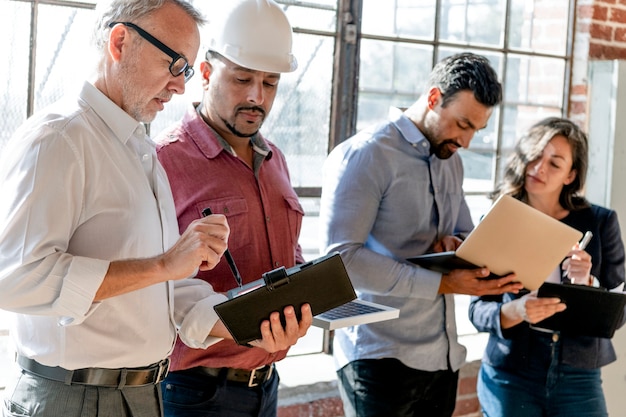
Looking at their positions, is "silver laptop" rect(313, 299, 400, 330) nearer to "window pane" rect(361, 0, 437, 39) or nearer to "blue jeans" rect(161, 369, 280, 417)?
"blue jeans" rect(161, 369, 280, 417)

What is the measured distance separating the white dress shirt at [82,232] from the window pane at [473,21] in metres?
2.15

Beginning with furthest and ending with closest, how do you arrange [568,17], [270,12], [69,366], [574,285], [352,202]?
1. [568,17]
2. [574,285]
3. [352,202]
4. [270,12]
5. [69,366]

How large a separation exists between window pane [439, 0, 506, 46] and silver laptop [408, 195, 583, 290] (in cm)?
145

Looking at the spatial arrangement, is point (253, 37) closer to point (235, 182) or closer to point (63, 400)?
point (235, 182)

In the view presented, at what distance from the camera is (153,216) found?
1664 mm

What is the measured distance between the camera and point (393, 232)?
2.49 m

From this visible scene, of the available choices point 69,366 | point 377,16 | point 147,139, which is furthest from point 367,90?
point 69,366

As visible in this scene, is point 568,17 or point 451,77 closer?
point 451,77

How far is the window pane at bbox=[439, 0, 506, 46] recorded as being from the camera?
3.61 meters

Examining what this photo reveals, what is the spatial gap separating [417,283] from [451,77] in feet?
2.01

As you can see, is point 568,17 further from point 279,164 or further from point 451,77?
point 279,164

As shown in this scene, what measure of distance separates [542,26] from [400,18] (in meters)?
0.89

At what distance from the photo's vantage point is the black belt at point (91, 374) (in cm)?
156

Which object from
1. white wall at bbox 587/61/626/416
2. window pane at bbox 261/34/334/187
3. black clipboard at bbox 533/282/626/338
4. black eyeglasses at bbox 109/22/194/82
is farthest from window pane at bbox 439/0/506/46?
black eyeglasses at bbox 109/22/194/82
